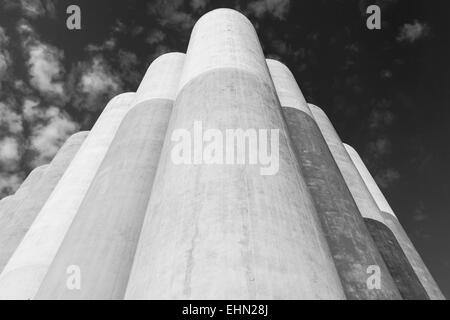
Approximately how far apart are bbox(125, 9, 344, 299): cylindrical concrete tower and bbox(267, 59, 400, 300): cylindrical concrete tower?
250 cm

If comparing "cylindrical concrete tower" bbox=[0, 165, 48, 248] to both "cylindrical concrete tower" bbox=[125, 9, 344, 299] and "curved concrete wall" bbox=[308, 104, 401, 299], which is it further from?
"curved concrete wall" bbox=[308, 104, 401, 299]

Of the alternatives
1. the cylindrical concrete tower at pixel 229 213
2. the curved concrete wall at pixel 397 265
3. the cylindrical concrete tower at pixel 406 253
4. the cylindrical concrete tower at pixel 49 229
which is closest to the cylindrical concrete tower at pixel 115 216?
the cylindrical concrete tower at pixel 229 213

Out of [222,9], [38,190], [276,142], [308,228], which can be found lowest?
[308,228]

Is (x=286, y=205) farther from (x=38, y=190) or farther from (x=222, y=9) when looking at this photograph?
(x=38, y=190)

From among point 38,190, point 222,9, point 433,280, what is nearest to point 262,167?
point 222,9

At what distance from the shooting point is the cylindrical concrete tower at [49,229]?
11383mm

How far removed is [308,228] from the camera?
667cm

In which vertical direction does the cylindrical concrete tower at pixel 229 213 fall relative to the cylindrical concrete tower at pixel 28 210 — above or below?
below

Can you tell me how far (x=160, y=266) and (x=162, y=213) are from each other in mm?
1313

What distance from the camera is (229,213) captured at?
608cm

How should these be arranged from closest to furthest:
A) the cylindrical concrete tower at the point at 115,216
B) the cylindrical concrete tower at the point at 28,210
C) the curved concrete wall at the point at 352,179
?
the cylindrical concrete tower at the point at 115,216 < the curved concrete wall at the point at 352,179 < the cylindrical concrete tower at the point at 28,210

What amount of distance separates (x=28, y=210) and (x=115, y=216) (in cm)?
1039

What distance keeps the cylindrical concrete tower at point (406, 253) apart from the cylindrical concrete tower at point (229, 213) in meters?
6.70

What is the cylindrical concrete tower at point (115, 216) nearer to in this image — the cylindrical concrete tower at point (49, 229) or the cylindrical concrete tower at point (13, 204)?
the cylindrical concrete tower at point (49, 229)
